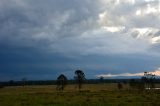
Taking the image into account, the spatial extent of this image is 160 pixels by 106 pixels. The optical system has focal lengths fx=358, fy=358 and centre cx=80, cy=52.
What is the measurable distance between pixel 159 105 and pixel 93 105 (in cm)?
907

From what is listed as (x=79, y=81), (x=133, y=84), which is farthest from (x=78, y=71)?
(x=133, y=84)

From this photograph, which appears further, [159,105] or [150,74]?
[150,74]

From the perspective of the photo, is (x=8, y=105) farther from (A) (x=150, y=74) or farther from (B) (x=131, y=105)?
(A) (x=150, y=74)

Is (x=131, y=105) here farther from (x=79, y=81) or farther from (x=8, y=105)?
(x=79, y=81)

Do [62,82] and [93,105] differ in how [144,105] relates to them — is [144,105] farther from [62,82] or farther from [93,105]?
[62,82]

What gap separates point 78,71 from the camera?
135 meters

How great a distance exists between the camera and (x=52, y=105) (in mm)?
51438

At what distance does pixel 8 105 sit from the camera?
51.4 m

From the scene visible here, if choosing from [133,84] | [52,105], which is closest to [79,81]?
[133,84]

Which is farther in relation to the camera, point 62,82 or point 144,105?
point 62,82

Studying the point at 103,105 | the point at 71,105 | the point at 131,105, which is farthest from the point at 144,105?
the point at 71,105

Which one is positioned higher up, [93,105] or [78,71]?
[78,71]

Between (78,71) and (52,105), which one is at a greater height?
(78,71)

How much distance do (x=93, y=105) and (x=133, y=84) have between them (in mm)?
79973
